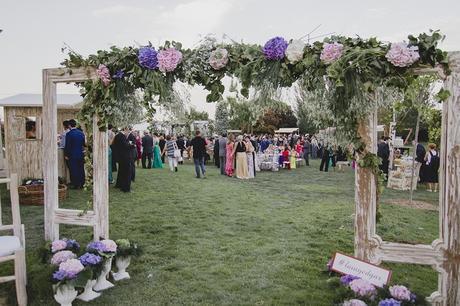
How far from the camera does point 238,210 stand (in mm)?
8594

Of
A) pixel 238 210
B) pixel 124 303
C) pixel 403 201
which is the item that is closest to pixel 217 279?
pixel 124 303

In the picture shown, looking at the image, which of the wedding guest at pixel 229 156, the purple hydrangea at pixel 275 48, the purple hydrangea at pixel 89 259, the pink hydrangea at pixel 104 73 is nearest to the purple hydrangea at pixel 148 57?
the pink hydrangea at pixel 104 73

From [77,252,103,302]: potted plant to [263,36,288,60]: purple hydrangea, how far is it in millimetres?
2768

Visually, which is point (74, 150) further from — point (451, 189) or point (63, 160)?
A: point (451, 189)

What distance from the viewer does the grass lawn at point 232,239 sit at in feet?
14.2

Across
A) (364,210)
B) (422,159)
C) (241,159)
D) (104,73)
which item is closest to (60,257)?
(104,73)

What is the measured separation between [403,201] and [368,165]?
7224 millimetres

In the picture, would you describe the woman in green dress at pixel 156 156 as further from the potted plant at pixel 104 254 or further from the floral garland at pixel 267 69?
the potted plant at pixel 104 254

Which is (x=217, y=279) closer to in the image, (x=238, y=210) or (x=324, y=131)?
(x=324, y=131)

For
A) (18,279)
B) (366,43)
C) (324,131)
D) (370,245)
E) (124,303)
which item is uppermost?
(366,43)

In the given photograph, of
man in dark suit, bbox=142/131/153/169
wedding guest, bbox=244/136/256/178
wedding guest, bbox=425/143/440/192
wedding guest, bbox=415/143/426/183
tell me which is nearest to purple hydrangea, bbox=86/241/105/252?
wedding guest, bbox=244/136/256/178

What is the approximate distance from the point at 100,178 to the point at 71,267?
1.24m

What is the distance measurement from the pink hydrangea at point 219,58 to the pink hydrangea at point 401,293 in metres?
2.72

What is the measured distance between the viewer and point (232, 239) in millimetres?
6348
